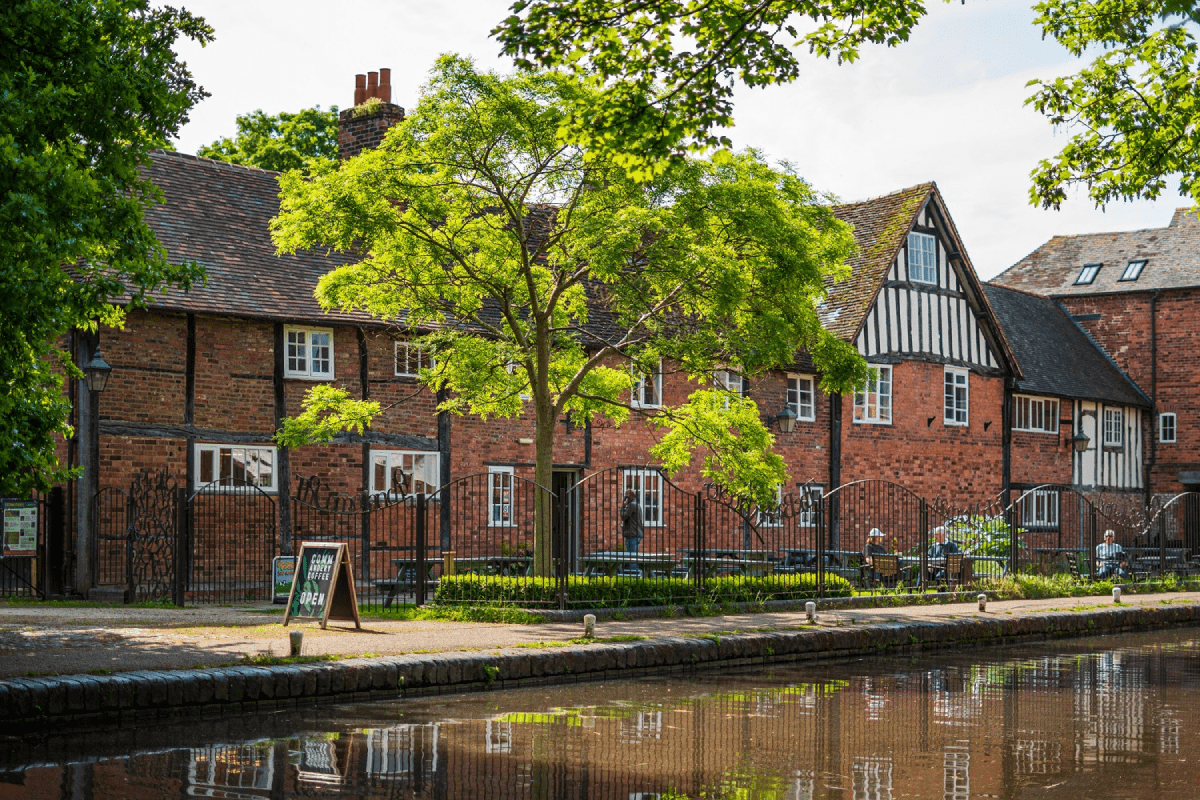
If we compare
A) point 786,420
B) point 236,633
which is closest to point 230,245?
point 786,420

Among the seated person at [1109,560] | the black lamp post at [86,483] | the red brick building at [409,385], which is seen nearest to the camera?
the black lamp post at [86,483]

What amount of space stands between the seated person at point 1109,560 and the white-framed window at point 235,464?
1460cm

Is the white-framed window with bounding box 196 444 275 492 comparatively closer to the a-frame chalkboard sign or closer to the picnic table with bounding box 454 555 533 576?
the picnic table with bounding box 454 555 533 576

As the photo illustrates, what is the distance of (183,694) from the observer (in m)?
9.41

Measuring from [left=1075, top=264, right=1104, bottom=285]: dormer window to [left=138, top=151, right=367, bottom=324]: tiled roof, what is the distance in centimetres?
2817

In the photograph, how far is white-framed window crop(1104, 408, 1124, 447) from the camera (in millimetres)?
39844

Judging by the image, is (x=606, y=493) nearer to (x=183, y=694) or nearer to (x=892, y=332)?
(x=892, y=332)

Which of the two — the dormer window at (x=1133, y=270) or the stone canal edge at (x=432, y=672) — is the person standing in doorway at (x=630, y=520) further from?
the dormer window at (x=1133, y=270)

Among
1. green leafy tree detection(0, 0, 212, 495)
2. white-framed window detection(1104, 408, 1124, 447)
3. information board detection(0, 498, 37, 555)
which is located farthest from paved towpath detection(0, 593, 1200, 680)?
white-framed window detection(1104, 408, 1124, 447)

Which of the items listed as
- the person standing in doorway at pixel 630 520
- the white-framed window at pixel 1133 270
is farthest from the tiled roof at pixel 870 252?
the white-framed window at pixel 1133 270

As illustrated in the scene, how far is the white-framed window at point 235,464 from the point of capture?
861 inches

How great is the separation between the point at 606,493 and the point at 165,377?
8966mm

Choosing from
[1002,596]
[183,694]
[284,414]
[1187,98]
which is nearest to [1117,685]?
[183,694]

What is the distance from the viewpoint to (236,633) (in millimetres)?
13055
